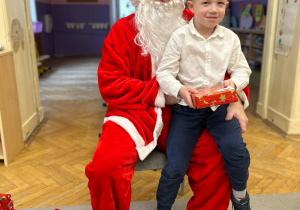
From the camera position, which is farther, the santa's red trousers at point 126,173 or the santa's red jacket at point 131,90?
the santa's red jacket at point 131,90

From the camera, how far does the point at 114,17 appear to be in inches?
323

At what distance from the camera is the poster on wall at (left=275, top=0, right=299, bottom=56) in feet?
8.37

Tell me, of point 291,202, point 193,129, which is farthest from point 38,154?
point 291,202

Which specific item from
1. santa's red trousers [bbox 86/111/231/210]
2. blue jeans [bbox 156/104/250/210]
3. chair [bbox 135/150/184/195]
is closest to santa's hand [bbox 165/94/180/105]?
blue jeans [bbox 156/104/250/210]

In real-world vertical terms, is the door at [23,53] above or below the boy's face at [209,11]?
below

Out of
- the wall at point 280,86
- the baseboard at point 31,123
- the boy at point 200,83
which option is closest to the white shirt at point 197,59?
the boy at point 200,83

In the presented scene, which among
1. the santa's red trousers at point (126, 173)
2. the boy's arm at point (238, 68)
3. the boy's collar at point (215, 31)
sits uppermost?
the boy's collar at point (215, 31)

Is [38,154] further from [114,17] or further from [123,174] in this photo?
[114,17]

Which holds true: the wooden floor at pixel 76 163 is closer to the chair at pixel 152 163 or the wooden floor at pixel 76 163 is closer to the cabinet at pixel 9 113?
the cabinet at pixel 9 113

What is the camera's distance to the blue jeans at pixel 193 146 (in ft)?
4.20

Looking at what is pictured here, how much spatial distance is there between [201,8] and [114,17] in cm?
728

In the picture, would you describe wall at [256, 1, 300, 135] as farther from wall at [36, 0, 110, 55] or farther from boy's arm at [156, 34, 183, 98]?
wall at [36, 0, 110, 55]

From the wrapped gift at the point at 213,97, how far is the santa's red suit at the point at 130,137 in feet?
0.71

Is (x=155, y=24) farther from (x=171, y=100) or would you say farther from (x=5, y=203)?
(x=5, y=203)
